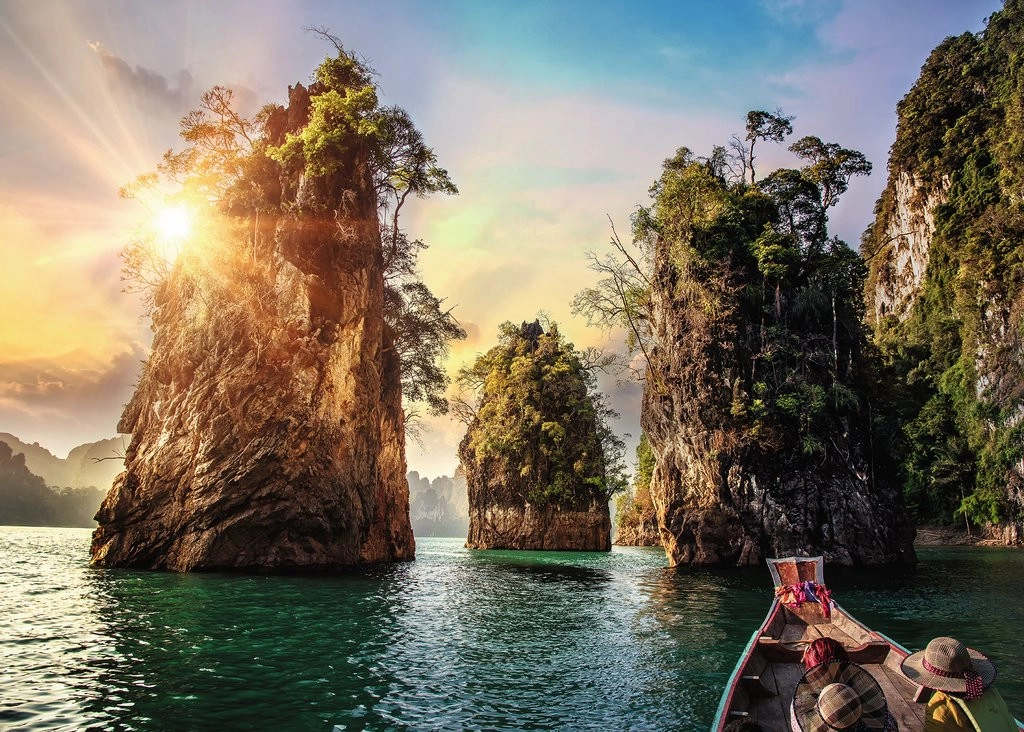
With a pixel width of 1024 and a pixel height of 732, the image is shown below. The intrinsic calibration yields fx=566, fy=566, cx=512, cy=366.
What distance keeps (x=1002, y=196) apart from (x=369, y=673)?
60568 millimetres

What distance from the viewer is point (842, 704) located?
4.45 metres

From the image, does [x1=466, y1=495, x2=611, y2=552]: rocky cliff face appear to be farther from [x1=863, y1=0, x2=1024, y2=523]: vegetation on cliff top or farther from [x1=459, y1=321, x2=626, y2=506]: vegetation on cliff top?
[x1=863, y1=0, x2=1024, y2=523]: vegetation on cliff top

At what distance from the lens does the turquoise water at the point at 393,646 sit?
7.84 m

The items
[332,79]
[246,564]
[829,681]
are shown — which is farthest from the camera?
[332,79]

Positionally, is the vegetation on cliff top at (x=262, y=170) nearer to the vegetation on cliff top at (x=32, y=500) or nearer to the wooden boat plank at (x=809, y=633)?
the wooden boat plank at (x=809, y=633)

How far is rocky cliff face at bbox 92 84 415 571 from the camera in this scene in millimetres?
23625

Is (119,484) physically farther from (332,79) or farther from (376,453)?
(332,79)

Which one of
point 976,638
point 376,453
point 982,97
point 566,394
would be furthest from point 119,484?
point 982,97

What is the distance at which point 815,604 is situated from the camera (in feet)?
39.8

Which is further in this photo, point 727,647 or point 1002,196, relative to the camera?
point 1002,196

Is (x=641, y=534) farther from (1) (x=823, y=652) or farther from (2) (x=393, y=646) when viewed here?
(1) (x=823, y=652)

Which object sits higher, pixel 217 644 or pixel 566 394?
pixel 566 394

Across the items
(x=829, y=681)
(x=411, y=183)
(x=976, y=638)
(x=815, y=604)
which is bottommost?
(x=976, y=638)

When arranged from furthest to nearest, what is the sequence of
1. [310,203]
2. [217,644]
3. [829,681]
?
[310,203], [217,644], [829,681]
